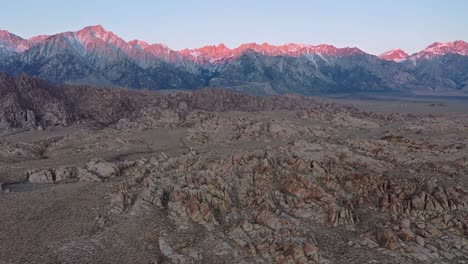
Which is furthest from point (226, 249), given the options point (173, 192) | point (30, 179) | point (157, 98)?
point (157, 98)

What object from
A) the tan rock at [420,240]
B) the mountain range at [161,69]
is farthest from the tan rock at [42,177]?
the mountain range at [161,69]

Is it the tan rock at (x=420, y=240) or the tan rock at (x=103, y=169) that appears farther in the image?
the tan rock at (x=103, y=169)

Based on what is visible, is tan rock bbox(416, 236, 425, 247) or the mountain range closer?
tan rock bbox(416, 236, 425, 247)

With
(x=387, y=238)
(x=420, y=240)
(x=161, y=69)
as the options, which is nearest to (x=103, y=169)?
(x=387, y=238)

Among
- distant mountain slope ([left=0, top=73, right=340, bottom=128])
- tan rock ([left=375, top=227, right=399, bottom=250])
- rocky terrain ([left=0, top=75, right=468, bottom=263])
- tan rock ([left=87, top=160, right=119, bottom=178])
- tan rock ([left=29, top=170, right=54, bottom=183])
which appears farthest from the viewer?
distant mountain slope ([left=0, top=73, right=340, bottom=128])

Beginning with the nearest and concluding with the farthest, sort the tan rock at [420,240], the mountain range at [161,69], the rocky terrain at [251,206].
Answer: the rocky terrain at [251,206]
the tan rock at [420,240]
the mountain range at [161,69]

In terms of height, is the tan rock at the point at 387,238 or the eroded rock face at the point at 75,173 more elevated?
the tan rock at the point at 387,238

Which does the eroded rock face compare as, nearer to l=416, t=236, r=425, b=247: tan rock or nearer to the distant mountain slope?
l=416, t=236, r=425, b=247: tan rock

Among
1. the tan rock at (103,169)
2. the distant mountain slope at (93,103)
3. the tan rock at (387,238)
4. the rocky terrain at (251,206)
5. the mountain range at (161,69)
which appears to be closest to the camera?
the rocky terrain at (251,206)

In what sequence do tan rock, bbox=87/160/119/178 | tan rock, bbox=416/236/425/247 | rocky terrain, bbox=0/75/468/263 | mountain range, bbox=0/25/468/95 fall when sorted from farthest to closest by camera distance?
mountain range, bbox=0/25/468/95 → tan rock, bbox=87/160/119/178 → tan rock, bbox=416/236/425/247 → rocky terrain, bbox=0/75/468/263

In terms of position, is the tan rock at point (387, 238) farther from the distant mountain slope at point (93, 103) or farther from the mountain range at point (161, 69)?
the mountain range at point (161, 69)

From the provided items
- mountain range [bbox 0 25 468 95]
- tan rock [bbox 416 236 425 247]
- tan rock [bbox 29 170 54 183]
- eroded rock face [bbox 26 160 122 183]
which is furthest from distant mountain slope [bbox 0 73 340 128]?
mountain range [bbox 0 25 468 95]
